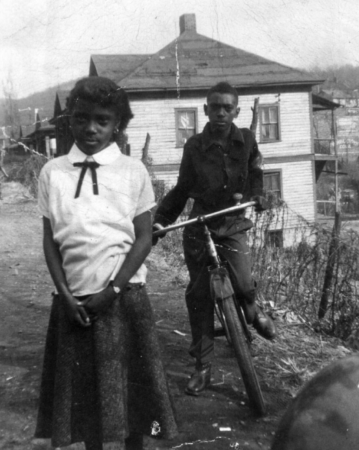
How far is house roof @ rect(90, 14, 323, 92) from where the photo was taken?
1616 centimetres

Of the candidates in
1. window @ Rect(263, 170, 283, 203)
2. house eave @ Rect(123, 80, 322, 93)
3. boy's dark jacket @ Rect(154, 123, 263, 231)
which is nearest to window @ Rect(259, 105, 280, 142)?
house eave @ Rect(123, 80, 322, 93)

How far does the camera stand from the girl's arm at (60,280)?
2.50m

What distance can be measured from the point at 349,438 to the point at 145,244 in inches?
53.1

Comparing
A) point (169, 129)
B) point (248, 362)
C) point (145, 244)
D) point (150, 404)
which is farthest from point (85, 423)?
point (169, 129)

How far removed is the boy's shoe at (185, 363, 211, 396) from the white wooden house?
15946 millimetres

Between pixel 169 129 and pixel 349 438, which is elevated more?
pixel 169 129

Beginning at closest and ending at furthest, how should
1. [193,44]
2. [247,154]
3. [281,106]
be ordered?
1. [247,154]
2. [193,44]
3. [281,106]

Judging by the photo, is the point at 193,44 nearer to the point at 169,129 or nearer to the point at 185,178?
the point at 169,129

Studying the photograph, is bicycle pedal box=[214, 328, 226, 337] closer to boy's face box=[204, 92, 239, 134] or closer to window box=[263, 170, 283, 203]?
boy's face box=[204, 92, 239, 134]

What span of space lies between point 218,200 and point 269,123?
21216 mm

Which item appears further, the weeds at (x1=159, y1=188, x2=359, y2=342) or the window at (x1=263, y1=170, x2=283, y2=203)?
the window at (x1=263, y1=170, x2=283, y2=203)

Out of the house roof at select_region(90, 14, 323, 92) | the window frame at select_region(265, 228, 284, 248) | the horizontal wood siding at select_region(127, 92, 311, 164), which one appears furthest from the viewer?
the horizontal wood siding at select_region(127, 92, 311, 164)

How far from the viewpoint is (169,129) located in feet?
73.8

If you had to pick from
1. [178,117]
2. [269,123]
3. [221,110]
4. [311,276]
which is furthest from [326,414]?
[269,123]
